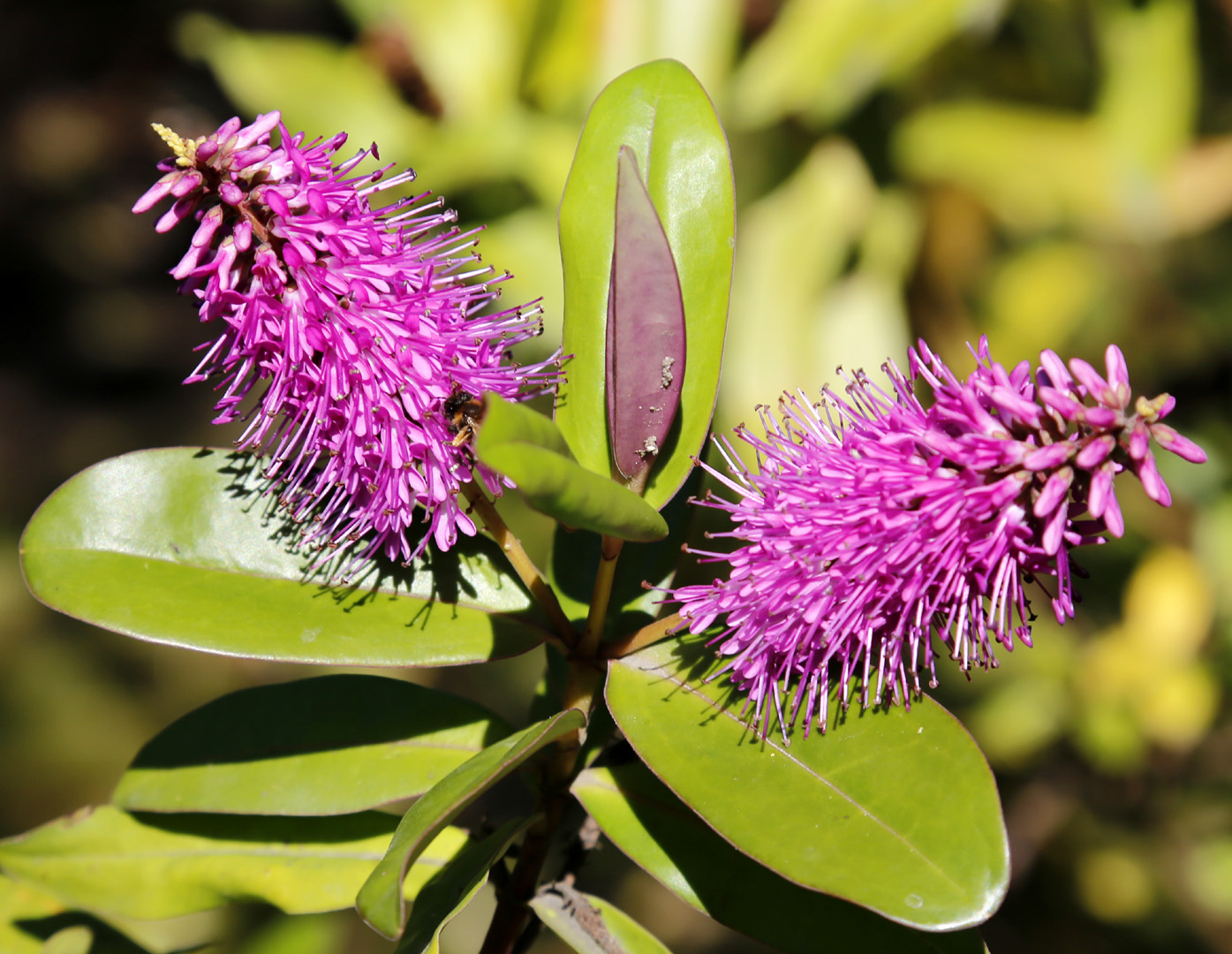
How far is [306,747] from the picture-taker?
4.19ft

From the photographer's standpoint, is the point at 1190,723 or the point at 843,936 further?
the point at 1190,723

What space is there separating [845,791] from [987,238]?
3.05 metres

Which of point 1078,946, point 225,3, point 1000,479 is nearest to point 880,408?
point 1000,479

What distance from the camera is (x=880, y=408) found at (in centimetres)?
106

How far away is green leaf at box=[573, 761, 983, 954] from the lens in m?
1.12

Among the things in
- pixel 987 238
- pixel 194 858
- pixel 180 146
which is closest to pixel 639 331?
pixel 180 146

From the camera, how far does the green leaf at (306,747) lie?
1.24 meters

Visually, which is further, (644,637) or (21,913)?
(21,913)

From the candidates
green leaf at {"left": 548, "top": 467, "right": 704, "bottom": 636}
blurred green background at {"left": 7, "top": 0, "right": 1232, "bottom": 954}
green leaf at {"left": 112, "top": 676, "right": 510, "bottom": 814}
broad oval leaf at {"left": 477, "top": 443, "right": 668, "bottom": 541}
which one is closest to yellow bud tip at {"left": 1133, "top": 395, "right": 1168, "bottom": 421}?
broad oval leaf at {"left": 477, "top": 443, "right": 668, "bottom": 541}

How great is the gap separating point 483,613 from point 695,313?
42cm

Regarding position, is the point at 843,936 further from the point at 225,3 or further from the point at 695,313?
the point at 225,3

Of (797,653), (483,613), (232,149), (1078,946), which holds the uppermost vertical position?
(232,149)

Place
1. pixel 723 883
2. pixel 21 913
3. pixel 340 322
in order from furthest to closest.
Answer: pixel 21 913, pixel 723 883, pixel 340 322

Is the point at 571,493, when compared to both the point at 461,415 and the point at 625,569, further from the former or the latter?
the point at 625,569
